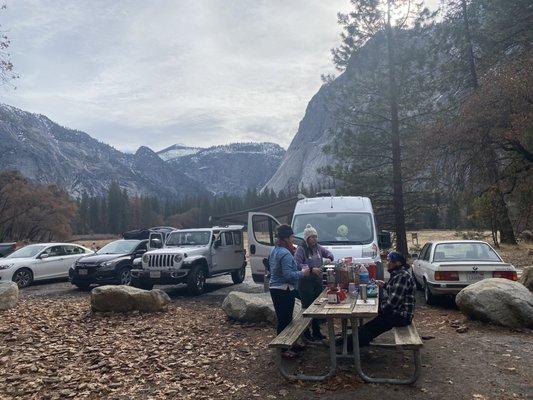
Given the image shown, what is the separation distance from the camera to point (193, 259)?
13.6 meters

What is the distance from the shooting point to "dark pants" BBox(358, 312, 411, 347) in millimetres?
6391

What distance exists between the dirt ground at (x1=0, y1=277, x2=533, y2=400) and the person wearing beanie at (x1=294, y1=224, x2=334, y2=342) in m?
0.46

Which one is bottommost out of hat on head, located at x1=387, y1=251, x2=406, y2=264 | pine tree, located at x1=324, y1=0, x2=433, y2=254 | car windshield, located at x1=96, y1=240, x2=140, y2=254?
hat on head, located at x1=387, y1=251, x2=406, y2=264

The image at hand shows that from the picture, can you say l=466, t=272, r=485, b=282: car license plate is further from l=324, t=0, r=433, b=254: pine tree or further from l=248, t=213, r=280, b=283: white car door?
l=324, t=0, r=433, b=254: pine tree

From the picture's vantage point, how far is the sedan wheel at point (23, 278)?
15906 millimetres

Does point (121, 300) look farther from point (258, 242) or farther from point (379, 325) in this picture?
point (379, 325)

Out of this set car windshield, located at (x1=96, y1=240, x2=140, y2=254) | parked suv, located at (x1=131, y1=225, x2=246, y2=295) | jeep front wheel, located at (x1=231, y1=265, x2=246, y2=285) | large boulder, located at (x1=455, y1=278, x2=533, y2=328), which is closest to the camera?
large boulder, located at (x1=455, y1=278, x2=533, y2=328)

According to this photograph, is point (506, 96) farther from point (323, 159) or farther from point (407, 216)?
point (323, 159)

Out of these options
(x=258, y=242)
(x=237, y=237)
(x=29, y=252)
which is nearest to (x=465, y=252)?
(x=258, y=242)

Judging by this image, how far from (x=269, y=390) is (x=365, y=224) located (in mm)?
6284

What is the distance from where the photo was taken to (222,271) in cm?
1521

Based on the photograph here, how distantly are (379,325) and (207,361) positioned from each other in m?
2.49

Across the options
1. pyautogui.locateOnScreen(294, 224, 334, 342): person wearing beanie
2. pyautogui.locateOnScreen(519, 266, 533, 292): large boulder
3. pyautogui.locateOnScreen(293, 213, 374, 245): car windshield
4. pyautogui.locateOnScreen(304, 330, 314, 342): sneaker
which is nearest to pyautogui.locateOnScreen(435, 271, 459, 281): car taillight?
pyautogui.locateOnScreen(293, 213, 374, 245): car windshield

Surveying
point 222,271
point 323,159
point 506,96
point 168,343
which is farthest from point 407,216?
point 323,159
